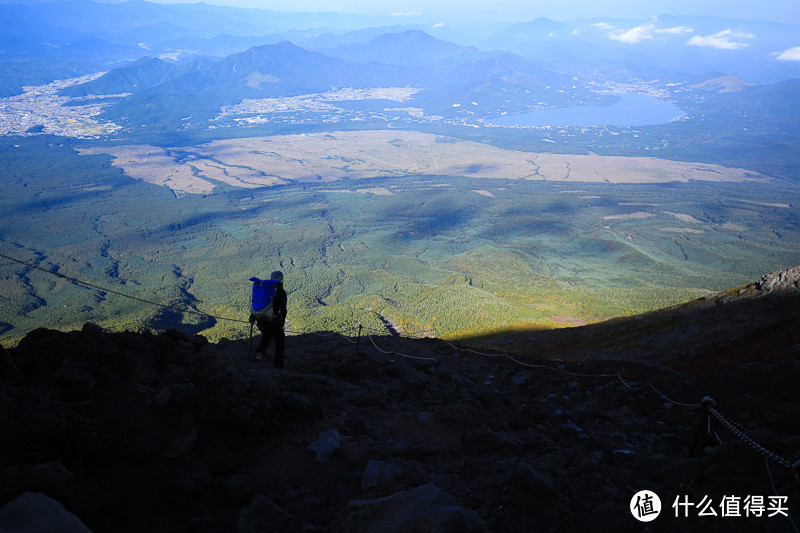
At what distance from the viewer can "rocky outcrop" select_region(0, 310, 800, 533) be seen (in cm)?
479

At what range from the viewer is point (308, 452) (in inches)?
249

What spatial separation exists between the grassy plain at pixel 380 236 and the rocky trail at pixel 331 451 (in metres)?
23.1

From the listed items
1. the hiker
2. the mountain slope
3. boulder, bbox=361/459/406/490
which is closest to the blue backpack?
the hiker

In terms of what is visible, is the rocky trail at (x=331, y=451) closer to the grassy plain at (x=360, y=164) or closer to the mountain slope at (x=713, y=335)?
the mountain slope at (x=713, y=335)

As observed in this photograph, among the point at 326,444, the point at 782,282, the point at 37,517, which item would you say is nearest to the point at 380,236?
the point at 782,282

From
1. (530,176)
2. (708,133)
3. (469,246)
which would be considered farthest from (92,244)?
(708,133)

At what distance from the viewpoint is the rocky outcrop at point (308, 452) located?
15.7 feet

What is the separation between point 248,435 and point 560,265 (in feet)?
220

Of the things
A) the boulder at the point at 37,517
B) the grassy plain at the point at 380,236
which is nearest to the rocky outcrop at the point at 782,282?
the grassy plain at the point at 380,236

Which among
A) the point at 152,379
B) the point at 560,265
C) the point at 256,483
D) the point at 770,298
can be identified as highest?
the point at 152,379

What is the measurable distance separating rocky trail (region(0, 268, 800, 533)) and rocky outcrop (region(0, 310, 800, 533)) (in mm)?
22

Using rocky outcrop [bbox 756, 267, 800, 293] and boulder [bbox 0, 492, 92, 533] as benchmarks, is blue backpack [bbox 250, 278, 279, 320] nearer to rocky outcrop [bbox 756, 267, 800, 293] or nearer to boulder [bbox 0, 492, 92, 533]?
boulder [bbox 0, 492, 92, 533]

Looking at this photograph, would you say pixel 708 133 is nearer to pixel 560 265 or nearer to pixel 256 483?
pixel 560 265

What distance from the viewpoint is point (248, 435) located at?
6297 millimetres
